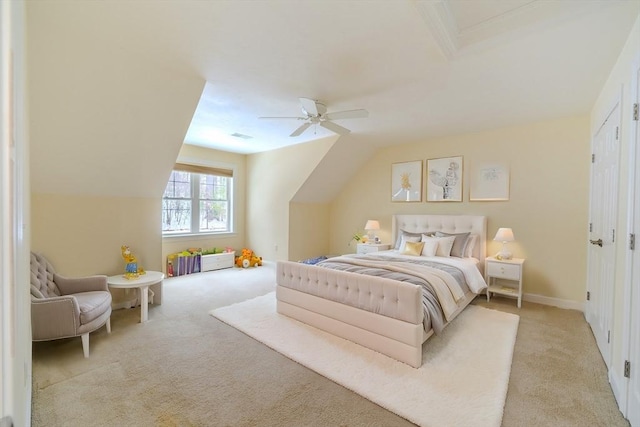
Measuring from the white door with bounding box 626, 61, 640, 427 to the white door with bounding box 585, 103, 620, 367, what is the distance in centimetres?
53

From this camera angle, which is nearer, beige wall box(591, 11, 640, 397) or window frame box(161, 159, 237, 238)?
beige wall box(591, 11, 640, 397)

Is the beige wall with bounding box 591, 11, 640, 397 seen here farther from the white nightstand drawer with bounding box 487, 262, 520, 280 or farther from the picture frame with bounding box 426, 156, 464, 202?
the picture frame with bounding box 426, 156, 464, 202

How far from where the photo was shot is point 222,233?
21.0 feet

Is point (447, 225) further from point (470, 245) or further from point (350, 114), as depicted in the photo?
point (350, 114)

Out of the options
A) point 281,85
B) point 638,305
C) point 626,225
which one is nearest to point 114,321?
point 281,85

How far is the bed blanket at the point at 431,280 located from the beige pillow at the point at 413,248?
64 centimetres

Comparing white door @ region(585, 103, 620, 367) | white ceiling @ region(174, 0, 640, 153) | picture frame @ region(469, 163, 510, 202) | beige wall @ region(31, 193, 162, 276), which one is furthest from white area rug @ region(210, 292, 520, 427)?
white ceiling @ region(174, 0, 640, 153)

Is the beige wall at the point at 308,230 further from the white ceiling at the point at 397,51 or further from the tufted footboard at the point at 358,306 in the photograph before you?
the white ceiling at the point at 397,51

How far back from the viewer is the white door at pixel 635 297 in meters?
1.68

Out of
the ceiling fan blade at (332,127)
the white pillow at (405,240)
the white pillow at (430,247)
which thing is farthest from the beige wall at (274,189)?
the white pillow at (430,247)

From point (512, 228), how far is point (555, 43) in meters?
2.79

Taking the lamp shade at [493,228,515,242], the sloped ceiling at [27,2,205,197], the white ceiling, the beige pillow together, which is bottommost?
the beige pillow

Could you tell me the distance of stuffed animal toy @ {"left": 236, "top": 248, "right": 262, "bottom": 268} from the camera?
6.20 m

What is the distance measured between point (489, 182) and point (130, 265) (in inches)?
208
